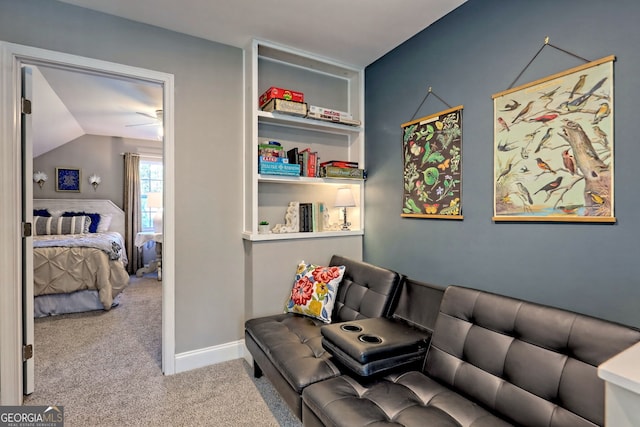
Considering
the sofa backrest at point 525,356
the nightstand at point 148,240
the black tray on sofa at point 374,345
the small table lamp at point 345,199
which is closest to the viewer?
the sofa backrest at point 525,356

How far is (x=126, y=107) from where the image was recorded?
13.6 feet

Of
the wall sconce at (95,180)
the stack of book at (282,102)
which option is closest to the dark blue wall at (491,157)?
the stack of book at (282,102)

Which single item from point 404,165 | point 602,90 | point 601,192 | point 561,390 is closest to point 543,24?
point 602,90

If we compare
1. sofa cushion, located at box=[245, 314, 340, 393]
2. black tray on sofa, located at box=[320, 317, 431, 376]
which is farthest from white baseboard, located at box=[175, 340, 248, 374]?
black tray on sofa, located at box=[320, 317, 431, 376]

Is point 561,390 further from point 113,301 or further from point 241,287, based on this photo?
point 113,301

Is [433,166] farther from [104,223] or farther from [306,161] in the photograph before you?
[104,223]

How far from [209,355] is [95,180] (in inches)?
188

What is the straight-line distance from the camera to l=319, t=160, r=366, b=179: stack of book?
2683 millimetres

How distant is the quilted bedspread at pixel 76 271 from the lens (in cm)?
347

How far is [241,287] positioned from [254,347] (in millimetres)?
634

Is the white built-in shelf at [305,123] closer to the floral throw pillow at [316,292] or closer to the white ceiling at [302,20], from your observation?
the white ceiling at [302,20]

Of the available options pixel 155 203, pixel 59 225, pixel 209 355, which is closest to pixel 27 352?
pixel 209 355

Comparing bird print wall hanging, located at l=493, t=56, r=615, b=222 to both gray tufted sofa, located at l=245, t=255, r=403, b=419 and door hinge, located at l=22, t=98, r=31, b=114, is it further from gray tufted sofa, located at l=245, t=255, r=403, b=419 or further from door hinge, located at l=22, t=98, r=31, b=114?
door hinge, located at l=22, t=98, r=31, b=114

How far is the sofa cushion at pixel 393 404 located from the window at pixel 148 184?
5.83 metres
